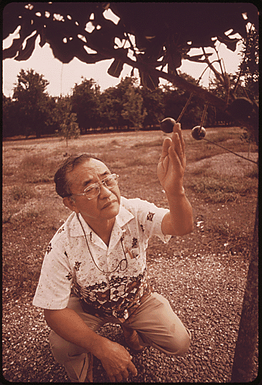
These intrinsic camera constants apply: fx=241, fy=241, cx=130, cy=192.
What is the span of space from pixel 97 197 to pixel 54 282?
2.06ft

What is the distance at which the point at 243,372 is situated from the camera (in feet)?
4.88

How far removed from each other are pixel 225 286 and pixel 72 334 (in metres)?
2.06

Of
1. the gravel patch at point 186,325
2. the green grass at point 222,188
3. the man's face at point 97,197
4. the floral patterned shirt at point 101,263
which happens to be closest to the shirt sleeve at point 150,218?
the floral patterned shirt at point 101,263

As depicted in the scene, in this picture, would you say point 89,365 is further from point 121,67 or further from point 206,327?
point 121,67

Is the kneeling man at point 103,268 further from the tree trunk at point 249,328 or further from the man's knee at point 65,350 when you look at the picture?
the tree trunk at point 249,328

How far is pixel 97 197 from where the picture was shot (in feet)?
5.11

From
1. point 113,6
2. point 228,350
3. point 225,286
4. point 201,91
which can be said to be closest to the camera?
point 113,6

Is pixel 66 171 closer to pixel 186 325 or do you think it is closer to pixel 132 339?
pixel 132 339

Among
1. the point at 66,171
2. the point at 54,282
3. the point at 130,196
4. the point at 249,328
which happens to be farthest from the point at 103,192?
the point at 130,196

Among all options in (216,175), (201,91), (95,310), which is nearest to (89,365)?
(95,310)

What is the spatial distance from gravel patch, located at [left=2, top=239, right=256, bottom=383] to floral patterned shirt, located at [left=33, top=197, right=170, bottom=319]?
2.12ft

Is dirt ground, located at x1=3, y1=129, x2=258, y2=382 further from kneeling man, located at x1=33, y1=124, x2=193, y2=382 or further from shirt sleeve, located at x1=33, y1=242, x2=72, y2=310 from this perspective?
shirt sleeve, located at x1=33, y1=242, x2=72, y2=310

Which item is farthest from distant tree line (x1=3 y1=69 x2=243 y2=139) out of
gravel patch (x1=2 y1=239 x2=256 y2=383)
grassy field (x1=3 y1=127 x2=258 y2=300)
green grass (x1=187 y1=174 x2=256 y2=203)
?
gravel patch (x1=2 y1=239 x2=256 y2=383)

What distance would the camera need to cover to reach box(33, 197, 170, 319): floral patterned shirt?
5.22 feet
